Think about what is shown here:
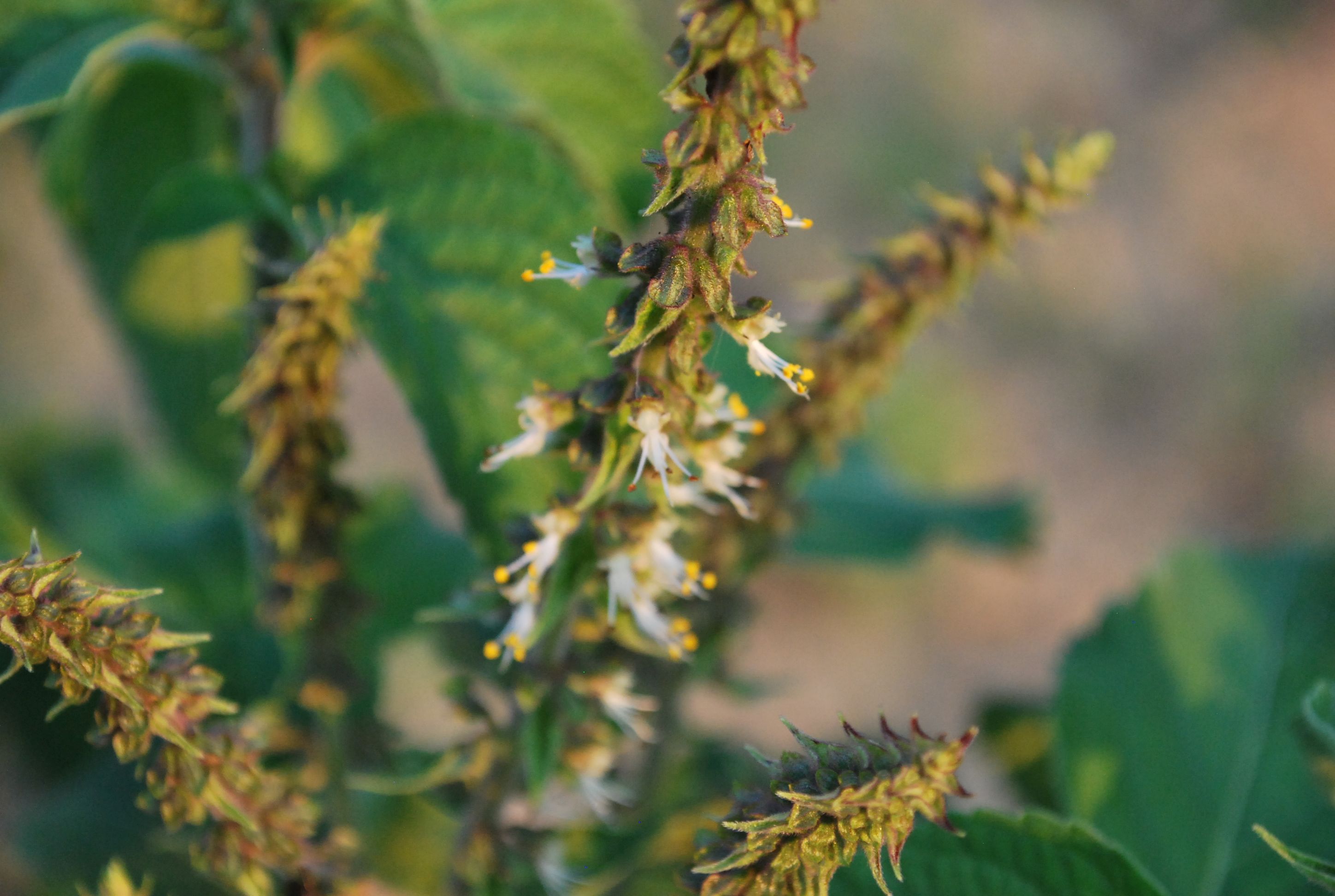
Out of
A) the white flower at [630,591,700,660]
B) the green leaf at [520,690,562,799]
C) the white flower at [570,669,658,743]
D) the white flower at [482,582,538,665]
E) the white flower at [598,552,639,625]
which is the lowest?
the green leaf at [520,690,562,799]

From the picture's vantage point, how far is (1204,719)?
74.3 inches

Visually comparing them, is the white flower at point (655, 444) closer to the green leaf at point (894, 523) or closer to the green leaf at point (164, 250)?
the green leaf at point (164, 250)

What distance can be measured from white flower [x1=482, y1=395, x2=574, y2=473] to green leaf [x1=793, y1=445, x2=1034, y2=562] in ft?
4.02

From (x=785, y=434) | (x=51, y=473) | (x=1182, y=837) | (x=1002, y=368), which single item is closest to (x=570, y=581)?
(x=785, y=434)

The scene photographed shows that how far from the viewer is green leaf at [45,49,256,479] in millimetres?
2004

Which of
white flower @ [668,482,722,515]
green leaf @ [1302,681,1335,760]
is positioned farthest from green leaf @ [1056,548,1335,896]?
Answer: white flower @ [668,482,722,515]

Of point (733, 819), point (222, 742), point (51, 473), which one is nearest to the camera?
point (733, 819)

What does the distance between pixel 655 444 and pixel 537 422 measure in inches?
6.1

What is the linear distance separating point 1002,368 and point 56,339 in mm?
4323

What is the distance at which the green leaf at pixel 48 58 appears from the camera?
1.40 metres

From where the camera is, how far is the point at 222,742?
115cm

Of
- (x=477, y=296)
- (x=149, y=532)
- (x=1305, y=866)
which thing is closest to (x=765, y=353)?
(x=477, y=296)

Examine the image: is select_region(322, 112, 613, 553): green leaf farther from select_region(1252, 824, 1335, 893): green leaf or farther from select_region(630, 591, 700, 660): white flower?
select_region(1252, 824, 1335, 893): green leaf

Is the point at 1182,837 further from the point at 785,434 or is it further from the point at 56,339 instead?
the point at 56,339
